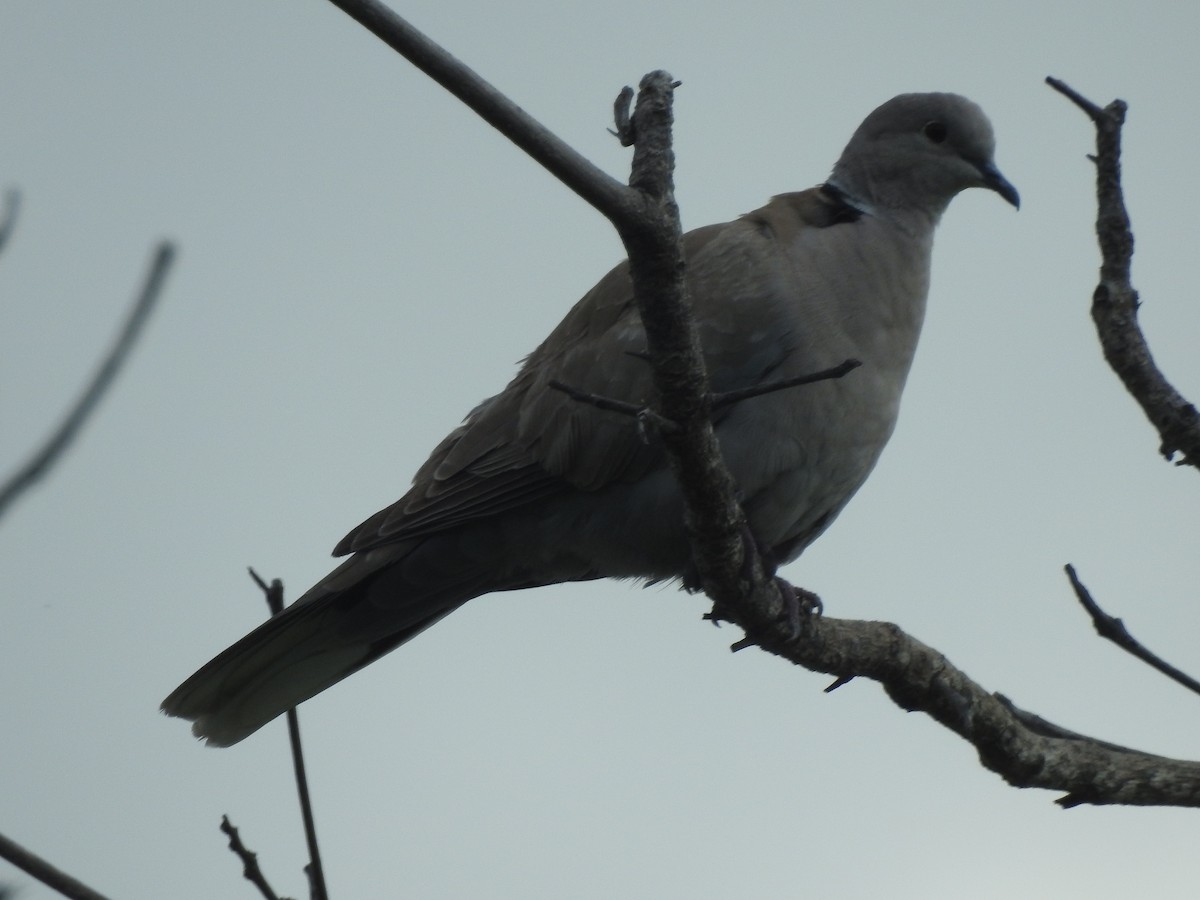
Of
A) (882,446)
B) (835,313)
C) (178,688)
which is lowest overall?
(178,688)

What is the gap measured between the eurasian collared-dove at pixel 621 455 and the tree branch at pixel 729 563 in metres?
0.50

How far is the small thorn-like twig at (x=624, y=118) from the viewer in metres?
2.17

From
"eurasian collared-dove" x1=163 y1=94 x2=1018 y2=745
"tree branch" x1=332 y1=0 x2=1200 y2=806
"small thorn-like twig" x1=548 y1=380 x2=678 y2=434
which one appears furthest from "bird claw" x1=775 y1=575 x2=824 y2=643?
"small thorn-like twig" x1=548 y1=380 x2=678 y2=434

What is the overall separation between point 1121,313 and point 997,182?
62.0 inches

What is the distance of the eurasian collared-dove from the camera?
11.7ft

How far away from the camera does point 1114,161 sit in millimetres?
2697

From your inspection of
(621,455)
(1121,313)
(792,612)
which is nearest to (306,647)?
(621,455)

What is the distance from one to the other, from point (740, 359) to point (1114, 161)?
1.10m

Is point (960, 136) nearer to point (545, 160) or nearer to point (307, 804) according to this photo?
point (545, 160)

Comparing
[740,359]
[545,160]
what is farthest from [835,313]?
[545,160]

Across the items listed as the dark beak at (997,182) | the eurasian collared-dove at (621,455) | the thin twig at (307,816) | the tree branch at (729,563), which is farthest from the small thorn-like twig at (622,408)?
the dark beak at (997,182)

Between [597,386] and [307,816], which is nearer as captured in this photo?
[307,816]

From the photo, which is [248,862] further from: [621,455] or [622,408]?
[621,455]

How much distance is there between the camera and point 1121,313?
2.76 metres
